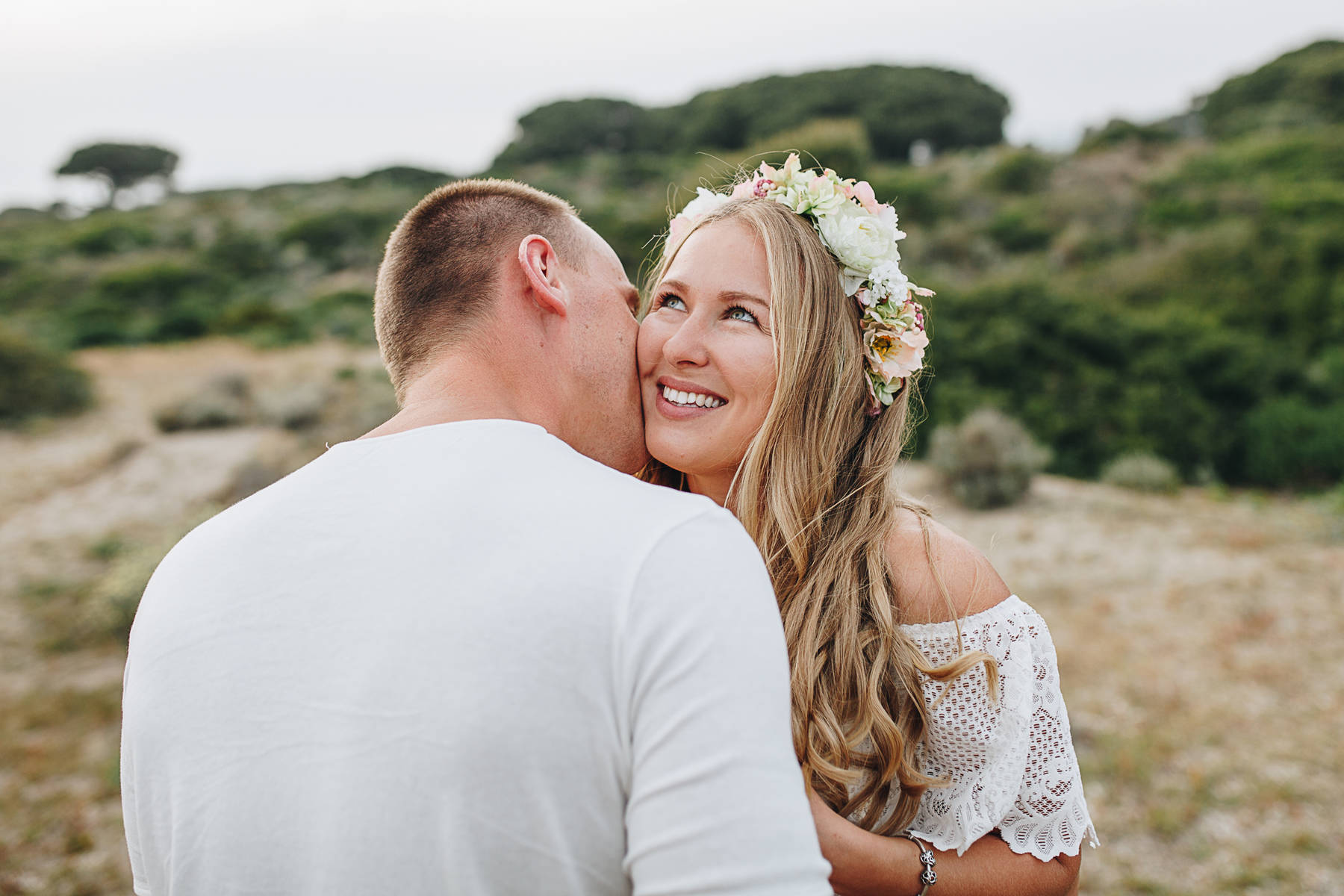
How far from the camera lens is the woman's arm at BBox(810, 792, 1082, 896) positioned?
6.07ft

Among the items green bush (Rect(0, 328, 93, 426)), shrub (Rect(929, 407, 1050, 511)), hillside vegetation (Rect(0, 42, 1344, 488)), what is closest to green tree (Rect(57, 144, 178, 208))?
hillside vegetation (Rect(0, 42, 1344, 488))

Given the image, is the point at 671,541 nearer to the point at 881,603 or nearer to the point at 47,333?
the point at 881,603

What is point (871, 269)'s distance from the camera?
8.38 feet

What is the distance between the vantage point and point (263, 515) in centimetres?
139

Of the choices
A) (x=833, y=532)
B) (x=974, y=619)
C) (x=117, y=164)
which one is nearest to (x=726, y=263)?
(x=833, y=532)

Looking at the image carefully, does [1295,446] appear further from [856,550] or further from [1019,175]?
[1019,175]

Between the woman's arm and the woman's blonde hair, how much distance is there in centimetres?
15

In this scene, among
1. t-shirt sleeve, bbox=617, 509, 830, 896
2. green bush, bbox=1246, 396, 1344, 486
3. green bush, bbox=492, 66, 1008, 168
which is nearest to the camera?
t-shirt sleeve, bbox=617, 509, 830, 896

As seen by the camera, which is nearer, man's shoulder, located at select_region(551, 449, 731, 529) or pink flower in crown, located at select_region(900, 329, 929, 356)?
man's shoulder, located at select_region(551, 449, 731, 529)

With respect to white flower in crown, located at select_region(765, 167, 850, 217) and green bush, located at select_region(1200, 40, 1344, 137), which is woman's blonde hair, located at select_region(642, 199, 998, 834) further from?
green bush, located at select_region(1200, 40, 1344, 137)

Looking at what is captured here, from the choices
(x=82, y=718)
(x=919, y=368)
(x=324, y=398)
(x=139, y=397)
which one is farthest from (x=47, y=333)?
(x=919, y=368)

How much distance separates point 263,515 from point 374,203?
3748 centimetres

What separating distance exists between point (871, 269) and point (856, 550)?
83 cm

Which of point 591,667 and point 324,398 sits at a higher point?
point 591,667
